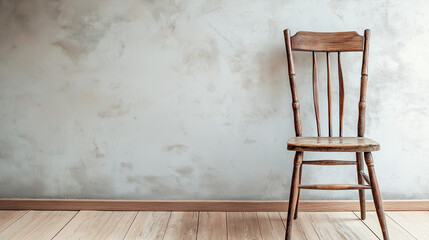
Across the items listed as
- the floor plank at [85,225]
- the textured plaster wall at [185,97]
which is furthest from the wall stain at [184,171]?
the floor plank at [85,225]

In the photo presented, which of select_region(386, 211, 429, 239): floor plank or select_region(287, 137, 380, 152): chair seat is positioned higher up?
select_region(287, 137, 380, 152): chair seat

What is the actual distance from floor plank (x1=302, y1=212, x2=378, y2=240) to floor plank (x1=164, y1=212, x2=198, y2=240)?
22.2 inches

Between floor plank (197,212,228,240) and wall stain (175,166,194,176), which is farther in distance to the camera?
wall stain (175,166,194,176)

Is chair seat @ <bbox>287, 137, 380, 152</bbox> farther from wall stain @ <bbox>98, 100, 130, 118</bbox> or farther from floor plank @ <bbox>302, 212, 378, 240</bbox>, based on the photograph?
wall stain @ <bbox>98, 100, 130, 118</bbox>

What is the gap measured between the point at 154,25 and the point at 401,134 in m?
1.39

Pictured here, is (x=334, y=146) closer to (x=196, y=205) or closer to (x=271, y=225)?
(x=271, y=225)

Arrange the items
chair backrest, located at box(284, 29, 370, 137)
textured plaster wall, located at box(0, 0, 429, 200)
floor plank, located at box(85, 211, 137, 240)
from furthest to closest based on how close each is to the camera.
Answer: textured plaster wall, located at box(0, 0, 429, 200)
chair backrest, located at box(284, 29, 370, 137)
floor plank, located at box(85, 211, 137, 240)

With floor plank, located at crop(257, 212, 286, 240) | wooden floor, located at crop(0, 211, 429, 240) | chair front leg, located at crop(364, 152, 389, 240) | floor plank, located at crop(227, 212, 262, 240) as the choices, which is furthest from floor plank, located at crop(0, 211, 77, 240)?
chair front leg, located at crop(364, 152, 389, 240)

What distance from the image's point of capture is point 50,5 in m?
2.08

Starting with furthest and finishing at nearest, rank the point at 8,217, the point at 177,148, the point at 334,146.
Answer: the point at 177,148, the point at 8,217, the point at 334,146

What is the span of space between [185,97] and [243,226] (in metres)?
0.70

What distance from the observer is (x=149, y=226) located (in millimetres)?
1913

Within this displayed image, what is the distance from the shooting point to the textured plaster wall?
6.82 feet

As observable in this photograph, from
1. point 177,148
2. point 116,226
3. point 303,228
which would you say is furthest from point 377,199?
point 116,226
